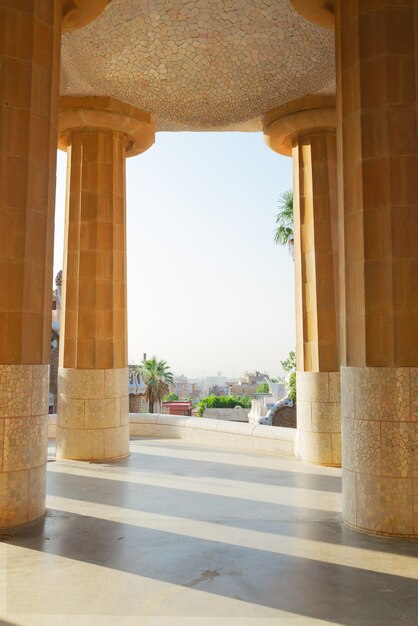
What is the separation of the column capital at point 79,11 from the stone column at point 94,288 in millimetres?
4150

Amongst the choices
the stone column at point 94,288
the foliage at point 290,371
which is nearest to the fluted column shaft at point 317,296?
the stone column at point 94,288

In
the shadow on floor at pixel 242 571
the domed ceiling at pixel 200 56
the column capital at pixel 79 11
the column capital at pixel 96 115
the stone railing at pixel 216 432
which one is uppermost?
the domed ceiling at pixel 200 56

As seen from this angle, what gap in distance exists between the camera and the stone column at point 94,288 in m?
14.0

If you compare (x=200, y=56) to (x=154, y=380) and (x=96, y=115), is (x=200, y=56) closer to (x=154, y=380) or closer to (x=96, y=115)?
(x=96, y=115)

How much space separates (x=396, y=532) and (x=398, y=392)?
1822 millimetres

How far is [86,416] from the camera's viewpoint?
14000 millimetres

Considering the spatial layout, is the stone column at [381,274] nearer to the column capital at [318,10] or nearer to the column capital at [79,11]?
the column capital at [318,10]

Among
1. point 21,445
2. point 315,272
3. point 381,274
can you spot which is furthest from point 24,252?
point 315,272

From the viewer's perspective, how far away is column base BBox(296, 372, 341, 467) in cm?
1337

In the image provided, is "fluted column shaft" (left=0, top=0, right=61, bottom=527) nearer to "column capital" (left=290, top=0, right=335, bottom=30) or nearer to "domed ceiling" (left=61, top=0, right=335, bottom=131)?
"domed ceiling" (left=61, top=0, right=335, bottom=131)

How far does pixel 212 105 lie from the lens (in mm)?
15258

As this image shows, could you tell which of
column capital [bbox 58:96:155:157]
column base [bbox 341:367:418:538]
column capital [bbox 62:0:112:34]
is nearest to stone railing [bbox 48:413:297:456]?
column base [bbox 341:367:418:538]

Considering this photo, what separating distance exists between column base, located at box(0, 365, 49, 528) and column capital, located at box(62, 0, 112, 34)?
618cm

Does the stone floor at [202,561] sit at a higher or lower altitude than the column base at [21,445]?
lower
